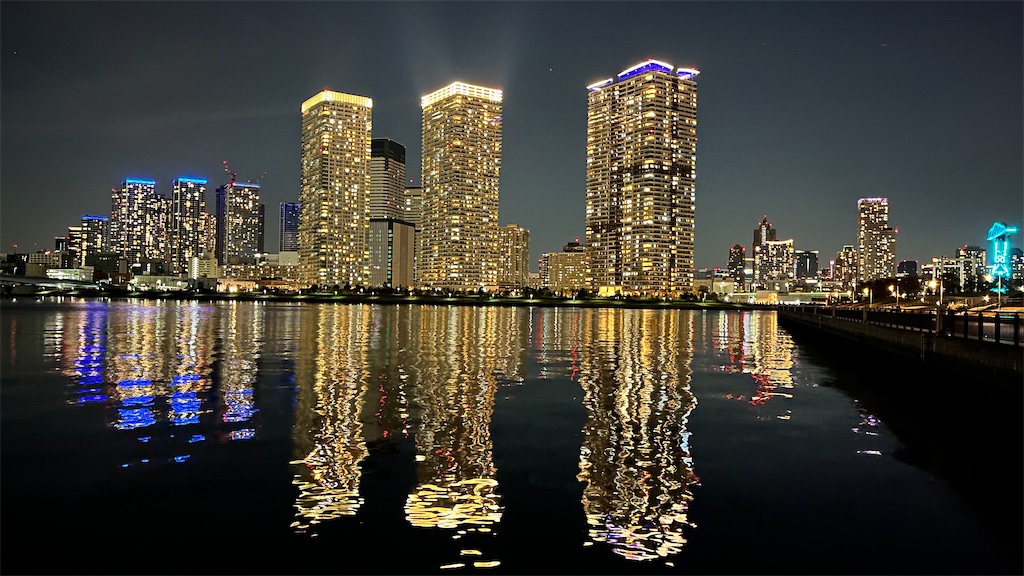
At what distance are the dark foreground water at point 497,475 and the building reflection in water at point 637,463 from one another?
0.07 m

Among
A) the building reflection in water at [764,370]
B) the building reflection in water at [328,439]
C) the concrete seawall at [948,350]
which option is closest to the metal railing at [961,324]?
the concrete seawall at [948,350]

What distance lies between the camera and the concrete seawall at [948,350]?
18.2 metres

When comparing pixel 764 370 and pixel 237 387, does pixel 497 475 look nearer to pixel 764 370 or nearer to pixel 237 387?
pixel 237 387

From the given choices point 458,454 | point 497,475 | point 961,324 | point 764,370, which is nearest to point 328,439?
point 458,454

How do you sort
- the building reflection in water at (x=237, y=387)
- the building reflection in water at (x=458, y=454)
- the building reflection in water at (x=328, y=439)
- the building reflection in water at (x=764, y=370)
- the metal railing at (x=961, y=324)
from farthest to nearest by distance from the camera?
the building reflection in water at (x=764, y=370) → the metal railing at (x=961, y=324) → the building reflection in water at (x=237, y=387) → the building reflection in water at (x=328, y=439) → the building reflection in water at (x=458, y=454)

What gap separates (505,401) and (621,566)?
42.6 ft

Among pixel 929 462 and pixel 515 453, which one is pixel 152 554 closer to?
pixel 515 453

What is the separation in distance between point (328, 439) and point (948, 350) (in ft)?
68.8

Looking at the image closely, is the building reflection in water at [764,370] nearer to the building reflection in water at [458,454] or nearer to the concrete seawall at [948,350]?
the concrete seawall at [948,350]

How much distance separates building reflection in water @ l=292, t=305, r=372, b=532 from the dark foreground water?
8 cm

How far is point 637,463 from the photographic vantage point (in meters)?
14.1

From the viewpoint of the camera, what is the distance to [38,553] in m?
9.30

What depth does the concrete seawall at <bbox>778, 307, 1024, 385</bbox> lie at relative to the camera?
59.6ft

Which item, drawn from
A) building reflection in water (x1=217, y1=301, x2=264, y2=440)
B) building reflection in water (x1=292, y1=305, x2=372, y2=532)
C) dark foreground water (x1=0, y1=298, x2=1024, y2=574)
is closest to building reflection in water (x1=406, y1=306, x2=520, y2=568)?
dark foreground water (x1=0, y1=298, x2=1024, y2=574)
